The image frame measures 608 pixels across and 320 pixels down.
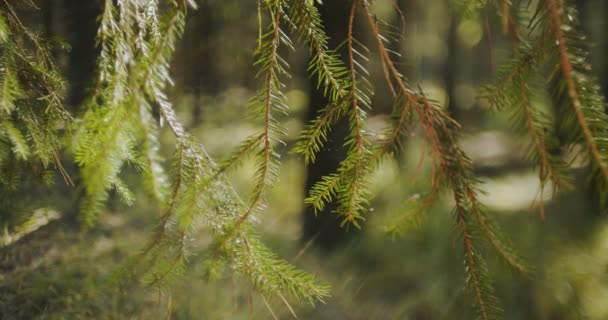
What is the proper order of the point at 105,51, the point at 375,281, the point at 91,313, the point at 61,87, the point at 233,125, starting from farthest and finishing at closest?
the point at 233,125
the point at 375,281
the point at 91,313
the point at 61,87
the point at 105,51

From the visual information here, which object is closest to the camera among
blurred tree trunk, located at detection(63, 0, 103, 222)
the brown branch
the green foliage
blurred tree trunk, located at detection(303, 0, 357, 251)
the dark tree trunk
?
the brown branch

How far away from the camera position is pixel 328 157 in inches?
109

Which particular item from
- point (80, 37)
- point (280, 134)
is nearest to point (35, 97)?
point (280, 134)

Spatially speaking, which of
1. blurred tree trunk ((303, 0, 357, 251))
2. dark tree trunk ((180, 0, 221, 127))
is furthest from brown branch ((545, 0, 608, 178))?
dark tree trunk ((180, 0, 221, 127))

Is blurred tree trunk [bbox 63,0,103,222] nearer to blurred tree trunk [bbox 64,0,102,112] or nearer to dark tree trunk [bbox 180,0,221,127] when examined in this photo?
blurred tree trunk [bbox 64,0,102,112]

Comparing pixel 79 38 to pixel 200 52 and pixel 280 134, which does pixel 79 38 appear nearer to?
pixel 200 52

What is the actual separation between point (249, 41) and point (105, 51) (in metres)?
5.95

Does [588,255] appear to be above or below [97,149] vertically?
below

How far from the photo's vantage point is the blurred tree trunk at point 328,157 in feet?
8.65

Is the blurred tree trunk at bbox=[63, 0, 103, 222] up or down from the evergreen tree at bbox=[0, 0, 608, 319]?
up

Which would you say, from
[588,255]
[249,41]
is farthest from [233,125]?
[588,255]

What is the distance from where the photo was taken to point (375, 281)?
321 cm

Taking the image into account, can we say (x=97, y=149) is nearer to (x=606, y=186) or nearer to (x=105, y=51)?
(x=105, y=51)

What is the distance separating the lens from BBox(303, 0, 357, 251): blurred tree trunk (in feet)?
8.65
